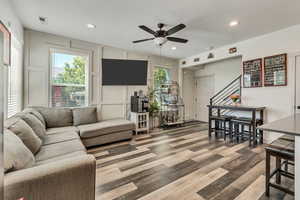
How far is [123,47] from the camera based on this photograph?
14.4 ft

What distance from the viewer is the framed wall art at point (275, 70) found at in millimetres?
3090

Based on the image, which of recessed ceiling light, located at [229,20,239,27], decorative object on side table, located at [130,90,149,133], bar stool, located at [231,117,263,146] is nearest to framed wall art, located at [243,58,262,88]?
bar stool, located at [231,117,263,146]

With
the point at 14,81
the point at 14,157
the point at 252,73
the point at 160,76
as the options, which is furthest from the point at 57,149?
the point at 252,73

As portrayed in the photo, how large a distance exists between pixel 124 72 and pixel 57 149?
306 cm

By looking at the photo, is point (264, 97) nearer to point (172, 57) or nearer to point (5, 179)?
point (172, 57)

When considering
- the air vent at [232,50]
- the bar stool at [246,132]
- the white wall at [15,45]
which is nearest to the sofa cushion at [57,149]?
the white wall at [15,45]

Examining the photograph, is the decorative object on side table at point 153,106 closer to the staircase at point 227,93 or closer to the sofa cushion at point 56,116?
the staircase at point 227,93

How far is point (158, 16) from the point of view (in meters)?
2.66

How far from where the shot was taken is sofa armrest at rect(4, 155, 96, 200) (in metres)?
0.98

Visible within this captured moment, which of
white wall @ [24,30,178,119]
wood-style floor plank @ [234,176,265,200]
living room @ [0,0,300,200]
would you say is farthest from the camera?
white wall @ [24,30,178,119]

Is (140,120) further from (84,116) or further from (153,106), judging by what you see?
(84,116)

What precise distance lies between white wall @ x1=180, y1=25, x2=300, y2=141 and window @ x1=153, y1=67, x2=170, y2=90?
2.47 meters

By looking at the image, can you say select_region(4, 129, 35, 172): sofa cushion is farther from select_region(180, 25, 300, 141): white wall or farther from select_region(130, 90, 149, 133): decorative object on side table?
select_region(180, 25, 300, 141): white wall

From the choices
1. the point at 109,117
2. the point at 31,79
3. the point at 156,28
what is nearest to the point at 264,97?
the point at 156,28
